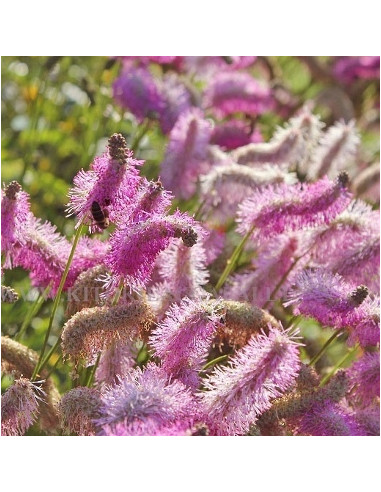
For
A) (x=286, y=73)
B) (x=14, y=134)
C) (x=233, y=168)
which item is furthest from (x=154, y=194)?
(x=286, y=73)

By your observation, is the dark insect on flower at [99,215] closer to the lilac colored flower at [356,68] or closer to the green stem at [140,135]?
the green stem at [140,135]

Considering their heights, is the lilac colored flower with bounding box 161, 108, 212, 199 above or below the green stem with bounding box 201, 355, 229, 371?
above

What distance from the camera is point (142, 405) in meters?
0.98

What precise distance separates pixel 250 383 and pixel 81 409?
206 millimetres

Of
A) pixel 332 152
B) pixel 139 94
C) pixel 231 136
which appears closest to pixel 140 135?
pixel 139 94

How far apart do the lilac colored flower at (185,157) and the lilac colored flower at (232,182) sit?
0.05 metres

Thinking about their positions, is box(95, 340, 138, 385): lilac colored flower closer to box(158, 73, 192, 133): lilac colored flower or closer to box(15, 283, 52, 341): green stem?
box(15, 283, 52, 341): green stem

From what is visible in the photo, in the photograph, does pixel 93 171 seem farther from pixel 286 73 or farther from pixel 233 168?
pixel 286 73

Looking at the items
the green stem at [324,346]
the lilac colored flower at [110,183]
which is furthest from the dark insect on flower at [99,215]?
the green stem at [324,346]

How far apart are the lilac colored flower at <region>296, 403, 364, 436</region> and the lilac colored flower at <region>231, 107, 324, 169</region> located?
1.75 feet

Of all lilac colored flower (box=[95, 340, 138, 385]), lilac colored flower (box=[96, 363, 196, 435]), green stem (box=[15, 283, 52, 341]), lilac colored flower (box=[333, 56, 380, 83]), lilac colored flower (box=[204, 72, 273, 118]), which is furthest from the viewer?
lilac colored flower (box=[333, 56, 380, 83])

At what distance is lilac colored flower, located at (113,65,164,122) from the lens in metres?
1.57

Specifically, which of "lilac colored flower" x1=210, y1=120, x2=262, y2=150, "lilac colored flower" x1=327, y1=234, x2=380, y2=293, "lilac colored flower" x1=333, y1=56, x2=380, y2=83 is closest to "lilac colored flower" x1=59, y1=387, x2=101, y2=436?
"lilac colored flower" x1=327, y1=234, x2=380, y2=293
